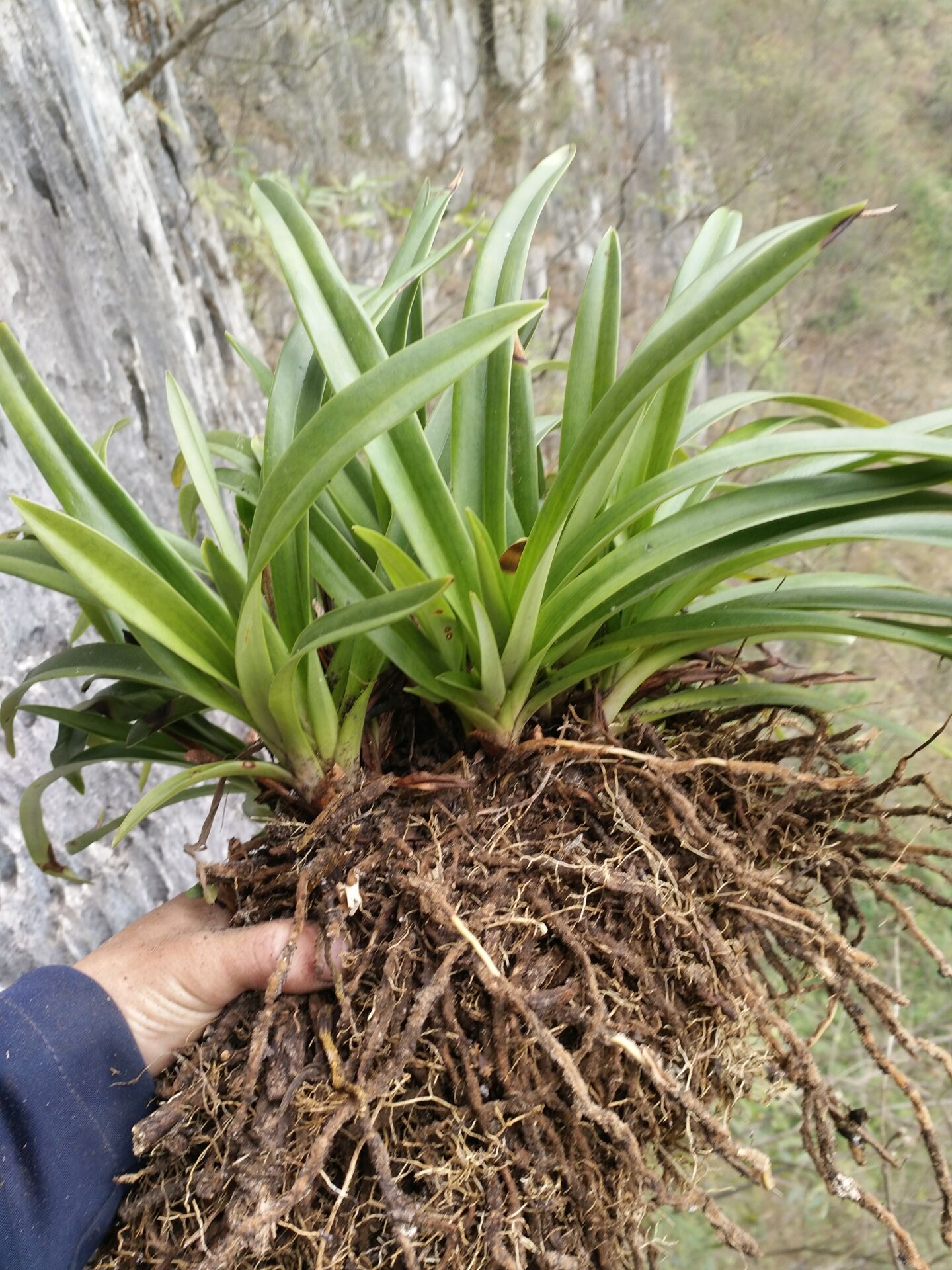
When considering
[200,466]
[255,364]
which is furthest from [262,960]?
[255,364]

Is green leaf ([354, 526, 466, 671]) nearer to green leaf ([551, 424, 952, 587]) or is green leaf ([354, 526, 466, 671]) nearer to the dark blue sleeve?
green leaf ([551, 424, 952, 587])

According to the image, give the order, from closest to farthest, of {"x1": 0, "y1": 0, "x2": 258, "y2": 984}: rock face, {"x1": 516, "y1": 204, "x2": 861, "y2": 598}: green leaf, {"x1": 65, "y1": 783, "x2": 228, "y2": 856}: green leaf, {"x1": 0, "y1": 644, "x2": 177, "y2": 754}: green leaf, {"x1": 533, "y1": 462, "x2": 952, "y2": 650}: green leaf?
{"x1": 516, "y1": 204, "x2": 861, "y2": 598}: green leaf
{"x1": 533, "y1": 462, "x2": 952, "y2": 650}: green leaf
{"x1": 0, "y1": 644, "x2": 177, "y2": 754}: green leaf
{"x1": 65, "y1": 783, "x2": 228, "y2": 856}: green leaf
{"x1": 0, "y1": 0, "x2": 258, "y2": 984}: rock face

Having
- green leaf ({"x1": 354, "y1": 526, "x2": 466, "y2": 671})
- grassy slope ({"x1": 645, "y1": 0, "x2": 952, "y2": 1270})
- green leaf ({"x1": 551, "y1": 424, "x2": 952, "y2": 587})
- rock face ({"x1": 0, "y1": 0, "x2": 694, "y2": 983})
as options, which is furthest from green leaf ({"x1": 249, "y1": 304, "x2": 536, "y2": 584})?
grassy slope ({"x1": 645, "y1": 0, "x2": 952, "y2": 1270})

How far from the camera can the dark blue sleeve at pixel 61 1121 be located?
558 millimetres

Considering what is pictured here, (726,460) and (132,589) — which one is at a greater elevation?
(132,589)

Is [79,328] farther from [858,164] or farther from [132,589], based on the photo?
[858,164]

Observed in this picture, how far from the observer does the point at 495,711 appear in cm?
60

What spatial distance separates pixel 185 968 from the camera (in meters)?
0.62

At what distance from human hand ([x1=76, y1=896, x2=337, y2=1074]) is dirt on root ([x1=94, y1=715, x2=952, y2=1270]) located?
0.08 ft

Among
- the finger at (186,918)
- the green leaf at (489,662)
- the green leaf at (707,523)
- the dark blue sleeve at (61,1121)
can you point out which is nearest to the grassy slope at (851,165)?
the green leaf at (707,523)

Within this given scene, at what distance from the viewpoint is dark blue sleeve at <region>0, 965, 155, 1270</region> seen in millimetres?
558

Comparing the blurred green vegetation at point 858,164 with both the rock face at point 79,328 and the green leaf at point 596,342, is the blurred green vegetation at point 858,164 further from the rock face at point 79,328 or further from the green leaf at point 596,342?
the green leaf at point 596,342

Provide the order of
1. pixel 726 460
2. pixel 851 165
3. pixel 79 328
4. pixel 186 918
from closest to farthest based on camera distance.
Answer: pixel 726 460 < pixel 186 918 < pixel 79 328 < pixel 851 165

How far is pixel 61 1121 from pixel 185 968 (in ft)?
0.45
